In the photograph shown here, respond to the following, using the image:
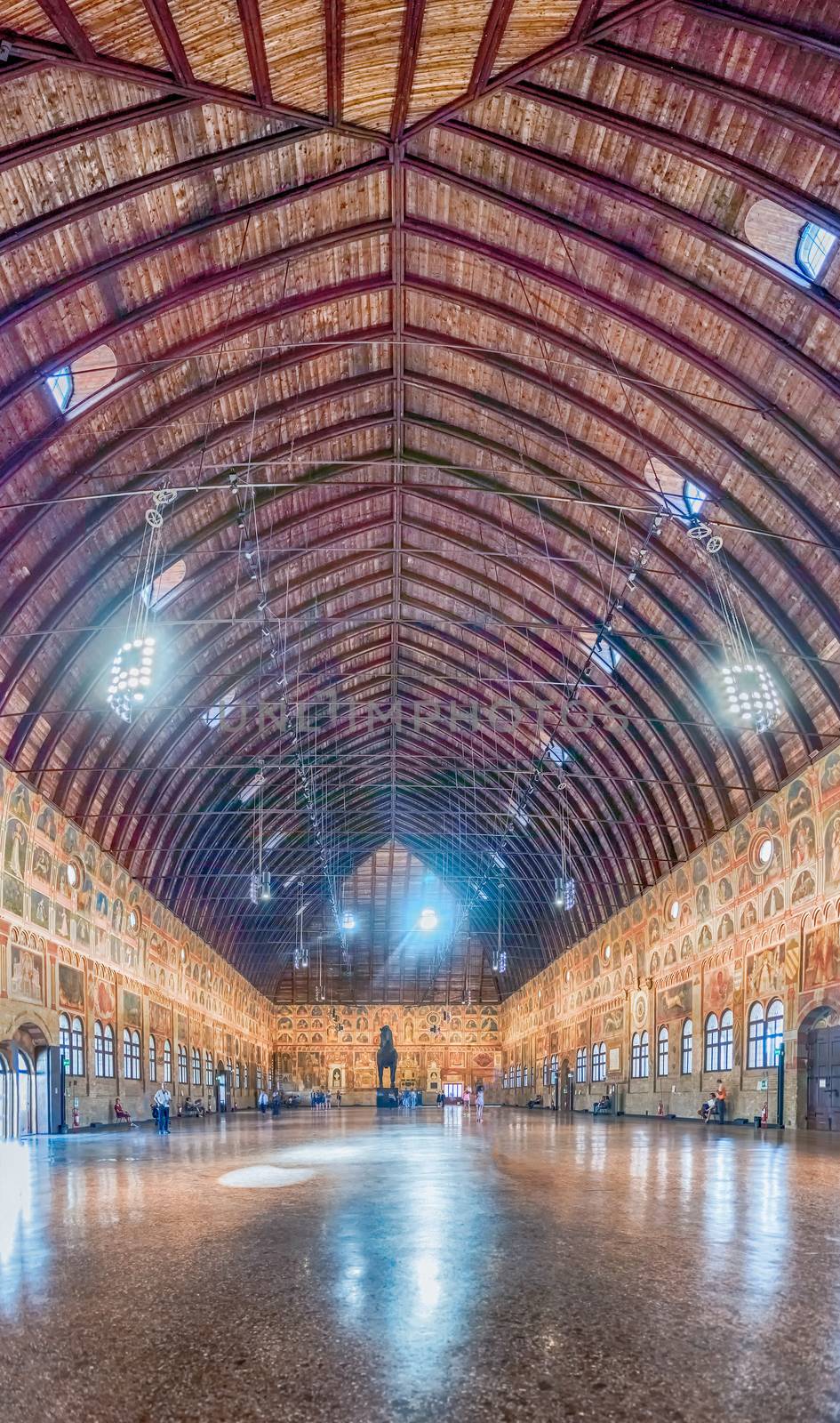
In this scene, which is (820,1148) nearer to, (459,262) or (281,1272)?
(281,1272)

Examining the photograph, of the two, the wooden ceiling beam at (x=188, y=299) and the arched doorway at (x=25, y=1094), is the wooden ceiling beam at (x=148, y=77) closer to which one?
the wooden ceiling beam at (x=188, y=299)

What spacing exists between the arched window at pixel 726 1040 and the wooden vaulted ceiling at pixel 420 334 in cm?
719

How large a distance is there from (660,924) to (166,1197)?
125ft

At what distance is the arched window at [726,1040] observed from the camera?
3978 centimetres

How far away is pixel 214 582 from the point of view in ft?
125

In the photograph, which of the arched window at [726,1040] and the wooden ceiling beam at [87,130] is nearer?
the wooden ceiling beam at [87,130]

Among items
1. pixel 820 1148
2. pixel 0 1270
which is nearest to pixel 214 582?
pixel 820 1148

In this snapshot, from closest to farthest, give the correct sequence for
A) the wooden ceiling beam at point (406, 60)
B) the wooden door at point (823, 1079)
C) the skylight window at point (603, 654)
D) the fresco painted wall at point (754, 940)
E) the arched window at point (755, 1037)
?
the wooden ceiling beam at point (406, 60) < the wooden door at point (823, 1079) < the fresco painted wall at point (754, 940) < the arched window at point (755, 1037) < the skylight window at point (603, 654)

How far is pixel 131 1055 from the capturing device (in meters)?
47.4

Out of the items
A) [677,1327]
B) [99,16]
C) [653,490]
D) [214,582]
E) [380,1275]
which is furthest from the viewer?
[214,582]

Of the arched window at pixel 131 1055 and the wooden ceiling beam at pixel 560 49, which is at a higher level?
the wooden ceiling beam at pixel 560 49

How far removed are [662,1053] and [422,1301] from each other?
43482 millimetres

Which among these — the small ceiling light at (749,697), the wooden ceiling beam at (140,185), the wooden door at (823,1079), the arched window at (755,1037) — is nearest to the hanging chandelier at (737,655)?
the small ceiling light at (749,697)

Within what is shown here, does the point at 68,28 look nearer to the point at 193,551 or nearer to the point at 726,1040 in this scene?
the point at 193,551
